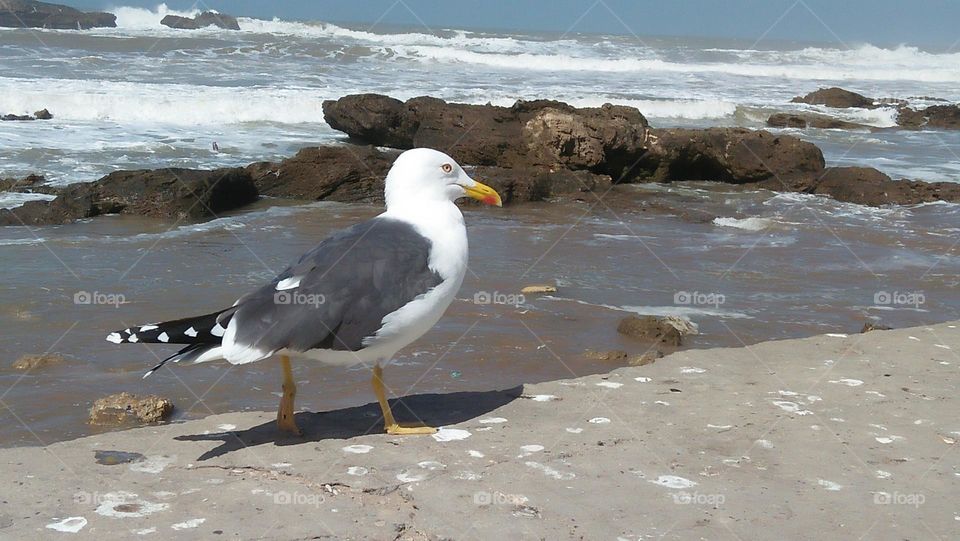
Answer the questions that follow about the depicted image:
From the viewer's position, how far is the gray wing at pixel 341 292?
4246 mm

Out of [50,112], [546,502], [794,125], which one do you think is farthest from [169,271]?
[794,125]

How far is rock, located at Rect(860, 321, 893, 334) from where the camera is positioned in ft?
22.5

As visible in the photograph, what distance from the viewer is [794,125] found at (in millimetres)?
24062

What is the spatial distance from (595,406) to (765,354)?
5.00 ft

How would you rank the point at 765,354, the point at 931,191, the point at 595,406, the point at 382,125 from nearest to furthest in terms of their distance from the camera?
the point at 595,406 → the point at 765,354 → the point at 931,191 → the point at 382,125

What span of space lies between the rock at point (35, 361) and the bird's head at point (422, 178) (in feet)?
7.70

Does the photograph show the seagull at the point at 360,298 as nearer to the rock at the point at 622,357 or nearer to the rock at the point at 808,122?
the rock at the point at 622,357

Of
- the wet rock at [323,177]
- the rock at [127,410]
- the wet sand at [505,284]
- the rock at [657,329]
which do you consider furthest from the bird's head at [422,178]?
the wet rock at [323,177]

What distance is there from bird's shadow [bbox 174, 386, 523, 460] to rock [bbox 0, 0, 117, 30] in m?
53.4

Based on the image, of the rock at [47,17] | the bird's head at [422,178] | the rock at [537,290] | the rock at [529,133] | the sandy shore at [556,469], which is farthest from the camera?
the rock at [47,17]

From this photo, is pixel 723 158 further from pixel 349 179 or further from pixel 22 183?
pixel 22 183

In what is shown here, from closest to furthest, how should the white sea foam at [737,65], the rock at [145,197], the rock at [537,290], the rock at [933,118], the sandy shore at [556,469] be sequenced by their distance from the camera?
1. the sandy shore at [556,469]
2. the rock at [537,290]
3. the rock at [145,197]
4. the rock at [933,118]
5. the white sea foam at [737,65]

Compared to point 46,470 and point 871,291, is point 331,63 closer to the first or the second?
point 871,291

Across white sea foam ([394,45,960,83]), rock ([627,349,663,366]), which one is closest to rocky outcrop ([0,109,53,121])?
rock ([627,349,663,366])
